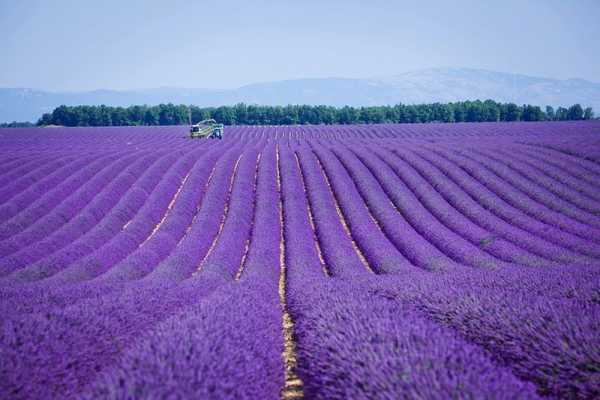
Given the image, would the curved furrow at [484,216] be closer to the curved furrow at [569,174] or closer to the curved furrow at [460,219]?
the curved furrow at [460,219]

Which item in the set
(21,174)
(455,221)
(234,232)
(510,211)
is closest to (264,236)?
(234,232)

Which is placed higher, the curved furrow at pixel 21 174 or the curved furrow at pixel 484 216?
the curved furrow at pixel 21 174

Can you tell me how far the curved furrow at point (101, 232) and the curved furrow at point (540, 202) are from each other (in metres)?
17.5

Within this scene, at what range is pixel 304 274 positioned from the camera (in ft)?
36.9

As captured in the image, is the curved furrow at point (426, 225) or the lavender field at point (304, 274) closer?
the lavender field at point (304, 274)

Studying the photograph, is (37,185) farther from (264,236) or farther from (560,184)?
(560,184)

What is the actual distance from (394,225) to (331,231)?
2702 millimetres

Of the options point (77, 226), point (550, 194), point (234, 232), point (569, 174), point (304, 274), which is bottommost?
point (304, 274)

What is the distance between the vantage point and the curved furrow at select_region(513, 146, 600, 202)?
66.8 feet

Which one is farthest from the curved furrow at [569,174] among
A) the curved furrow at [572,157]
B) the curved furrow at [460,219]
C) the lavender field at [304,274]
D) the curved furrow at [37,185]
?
the curved furrow at [37,185]

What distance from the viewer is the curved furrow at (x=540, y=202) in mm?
15641

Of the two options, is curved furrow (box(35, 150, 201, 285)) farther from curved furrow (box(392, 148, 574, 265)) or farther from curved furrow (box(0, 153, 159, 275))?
curved furrow (box(392, 148, 574, 265))

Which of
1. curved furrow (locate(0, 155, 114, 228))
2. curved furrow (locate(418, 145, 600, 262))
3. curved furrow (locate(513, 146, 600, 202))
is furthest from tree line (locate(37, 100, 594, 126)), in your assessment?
curved furrow (locate(0, 155, 114, 228))

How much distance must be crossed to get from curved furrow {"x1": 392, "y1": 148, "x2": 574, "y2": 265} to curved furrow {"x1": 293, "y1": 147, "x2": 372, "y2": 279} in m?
5.00
